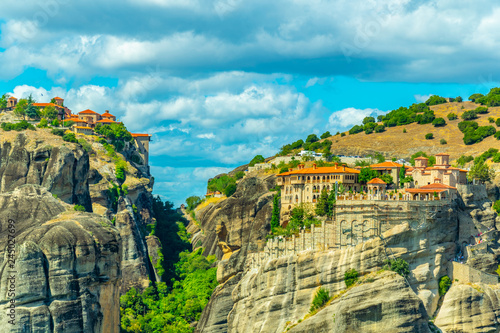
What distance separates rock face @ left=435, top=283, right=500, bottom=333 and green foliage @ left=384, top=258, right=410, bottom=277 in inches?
237

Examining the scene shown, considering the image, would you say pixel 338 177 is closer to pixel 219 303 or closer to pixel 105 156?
pixel 219 303

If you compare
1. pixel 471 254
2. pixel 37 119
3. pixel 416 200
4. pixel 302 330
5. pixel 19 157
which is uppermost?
pixel 37 119

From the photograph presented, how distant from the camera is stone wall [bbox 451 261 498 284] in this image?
100188mm

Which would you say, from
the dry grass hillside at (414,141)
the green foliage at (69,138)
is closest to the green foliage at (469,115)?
the dry grass hillside at (414,141)

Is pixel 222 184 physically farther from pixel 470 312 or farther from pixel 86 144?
pixel 470 312

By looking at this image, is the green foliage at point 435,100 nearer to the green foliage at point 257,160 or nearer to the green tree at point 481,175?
the green foliage at point 257,160

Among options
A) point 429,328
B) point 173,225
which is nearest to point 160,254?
point 173,225

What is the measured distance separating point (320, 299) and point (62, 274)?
27.6 meters

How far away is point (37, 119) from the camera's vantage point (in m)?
174

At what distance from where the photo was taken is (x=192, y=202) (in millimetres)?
173875

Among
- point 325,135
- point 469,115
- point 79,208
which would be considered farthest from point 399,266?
point 469,115

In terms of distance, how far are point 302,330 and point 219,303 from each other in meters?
25.7

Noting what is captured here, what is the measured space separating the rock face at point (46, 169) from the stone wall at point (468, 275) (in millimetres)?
53160

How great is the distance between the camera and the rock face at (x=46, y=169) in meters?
125
